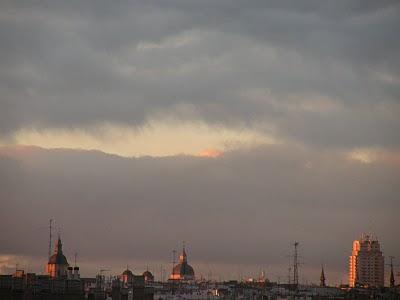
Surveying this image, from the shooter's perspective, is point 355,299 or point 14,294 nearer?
point 14,294

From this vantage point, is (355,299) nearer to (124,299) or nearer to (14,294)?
(124,299)

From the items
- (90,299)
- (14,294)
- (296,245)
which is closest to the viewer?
(14,294)

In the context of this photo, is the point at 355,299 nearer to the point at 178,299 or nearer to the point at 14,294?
the point at 178,299

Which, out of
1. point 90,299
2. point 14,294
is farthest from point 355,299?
point 14,294

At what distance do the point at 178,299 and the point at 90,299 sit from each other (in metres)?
27.8

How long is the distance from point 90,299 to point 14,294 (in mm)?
14892

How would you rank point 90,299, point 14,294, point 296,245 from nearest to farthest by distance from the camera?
point 14,294 → point 90,299 → point 296,245

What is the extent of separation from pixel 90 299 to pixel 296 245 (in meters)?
39.6

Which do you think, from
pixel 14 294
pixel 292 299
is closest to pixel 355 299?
pixel 292 299

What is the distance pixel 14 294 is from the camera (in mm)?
164625

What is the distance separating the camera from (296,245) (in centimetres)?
19412

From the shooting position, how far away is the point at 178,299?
654 feet

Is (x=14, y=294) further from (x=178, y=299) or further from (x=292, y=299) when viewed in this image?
(x=292, y=299)

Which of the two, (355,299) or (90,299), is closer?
(90,299)
